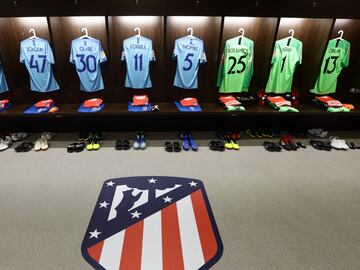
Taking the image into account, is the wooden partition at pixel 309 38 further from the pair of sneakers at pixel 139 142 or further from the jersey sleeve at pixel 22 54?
the jersey sleeve at pixel 22 54

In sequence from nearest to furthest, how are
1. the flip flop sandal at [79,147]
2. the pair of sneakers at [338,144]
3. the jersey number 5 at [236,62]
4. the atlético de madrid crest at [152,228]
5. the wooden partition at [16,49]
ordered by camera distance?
the atlético de madrid crest at [152,228] → the wooden partition at [16,49] → the flip flop sandal at [79,147] → the jersey number 5 at [236,62] → the pair of sneakers at [338,144]

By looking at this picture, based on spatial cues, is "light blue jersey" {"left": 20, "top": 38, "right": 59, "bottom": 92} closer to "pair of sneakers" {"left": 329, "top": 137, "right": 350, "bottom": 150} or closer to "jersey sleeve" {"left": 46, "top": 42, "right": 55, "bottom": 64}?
"jersey sleeve" {"left": 46, "top": 42, "right": 55, "bottom": 64}

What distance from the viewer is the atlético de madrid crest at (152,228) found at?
1648 mm

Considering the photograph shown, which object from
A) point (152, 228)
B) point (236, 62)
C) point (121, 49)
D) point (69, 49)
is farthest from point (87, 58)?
point (152, 228)

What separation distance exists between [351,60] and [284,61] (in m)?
1.14

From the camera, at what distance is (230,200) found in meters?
2.26

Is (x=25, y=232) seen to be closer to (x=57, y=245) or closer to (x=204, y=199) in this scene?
(x=57, y=245)

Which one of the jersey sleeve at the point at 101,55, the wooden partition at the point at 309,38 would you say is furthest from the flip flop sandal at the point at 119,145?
the wooden partition at the point at 309,38

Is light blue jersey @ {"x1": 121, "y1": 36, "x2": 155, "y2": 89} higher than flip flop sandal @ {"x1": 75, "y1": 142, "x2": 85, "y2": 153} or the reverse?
higher

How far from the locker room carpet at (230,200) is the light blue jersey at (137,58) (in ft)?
3.05

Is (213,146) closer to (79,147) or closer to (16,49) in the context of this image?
(79,147)

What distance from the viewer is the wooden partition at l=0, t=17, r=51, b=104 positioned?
298cm

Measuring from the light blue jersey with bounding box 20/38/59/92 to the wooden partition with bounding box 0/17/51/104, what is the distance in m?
0.14

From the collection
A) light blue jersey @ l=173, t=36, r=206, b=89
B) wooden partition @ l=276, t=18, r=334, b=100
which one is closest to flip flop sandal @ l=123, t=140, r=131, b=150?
light blue jersey @ l=173, t=36, r=206, b=89
